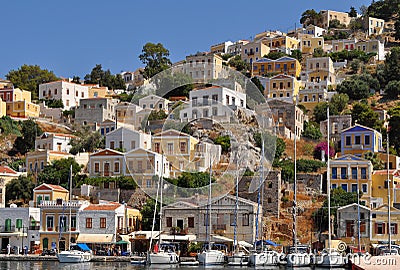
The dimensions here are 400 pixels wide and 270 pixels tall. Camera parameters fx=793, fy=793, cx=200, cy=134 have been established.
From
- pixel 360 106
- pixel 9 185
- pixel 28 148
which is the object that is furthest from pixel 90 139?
pixel 360 106

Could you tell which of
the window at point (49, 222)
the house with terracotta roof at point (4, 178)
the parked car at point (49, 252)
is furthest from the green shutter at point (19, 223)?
the house with terracotta roof at point (4, 178)

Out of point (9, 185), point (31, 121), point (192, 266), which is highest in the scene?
point (31, 121)

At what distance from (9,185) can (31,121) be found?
18.0 m

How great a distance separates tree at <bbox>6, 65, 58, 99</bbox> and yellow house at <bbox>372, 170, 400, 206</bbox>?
47.8 meters

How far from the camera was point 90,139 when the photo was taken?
6694cm

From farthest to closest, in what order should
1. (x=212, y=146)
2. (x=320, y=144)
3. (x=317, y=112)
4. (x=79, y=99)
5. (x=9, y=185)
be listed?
1. (x=79, y=99)
2. (x=317, y=112)
3. (x=320, y=144)
4. (x=212, y=146)
5. (x=9, y=185)

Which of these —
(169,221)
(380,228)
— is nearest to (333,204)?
(380,228)

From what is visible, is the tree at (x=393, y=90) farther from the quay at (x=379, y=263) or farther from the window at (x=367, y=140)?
the quay at (x=379, y=263)

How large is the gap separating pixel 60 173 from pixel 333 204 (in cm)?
1967

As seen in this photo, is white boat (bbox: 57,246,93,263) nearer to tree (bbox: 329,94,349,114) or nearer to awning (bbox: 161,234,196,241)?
awning (bbox: 161,234,196,241)

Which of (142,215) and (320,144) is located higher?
(320,144)

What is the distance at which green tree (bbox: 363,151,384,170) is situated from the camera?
5831 centimetres

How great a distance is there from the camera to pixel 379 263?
32.3 meters

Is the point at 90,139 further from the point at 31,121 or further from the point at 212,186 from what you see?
the point at 212,186
